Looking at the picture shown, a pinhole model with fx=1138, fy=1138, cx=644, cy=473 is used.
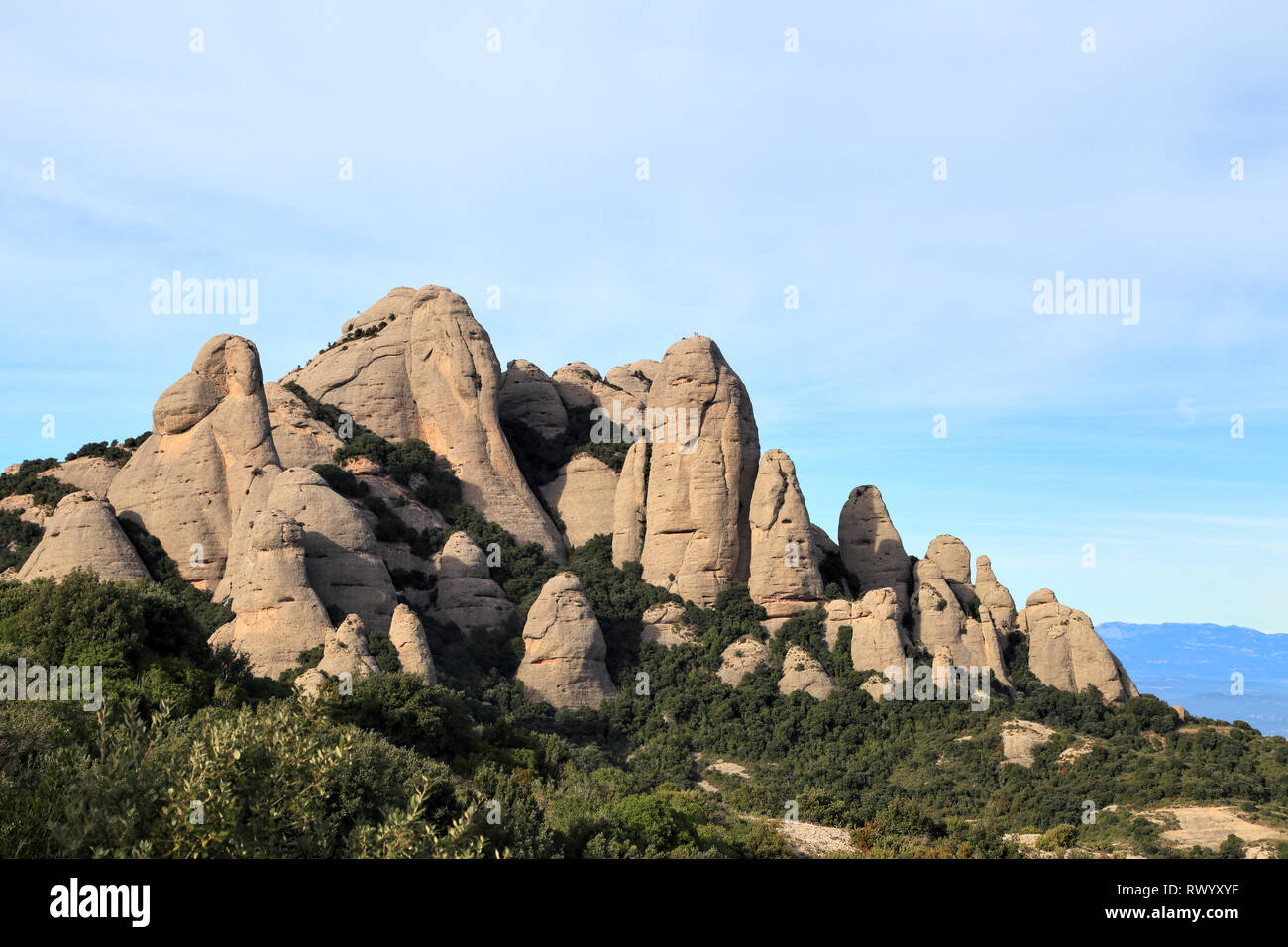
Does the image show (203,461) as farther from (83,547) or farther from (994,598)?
(994,598)

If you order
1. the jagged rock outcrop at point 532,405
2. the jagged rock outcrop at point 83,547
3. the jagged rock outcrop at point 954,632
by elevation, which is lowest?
the jagged rock outcrop at point 954,632

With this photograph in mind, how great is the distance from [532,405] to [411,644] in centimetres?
2617

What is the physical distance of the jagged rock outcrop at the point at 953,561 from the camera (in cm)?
5331

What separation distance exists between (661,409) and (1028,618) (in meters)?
19.3

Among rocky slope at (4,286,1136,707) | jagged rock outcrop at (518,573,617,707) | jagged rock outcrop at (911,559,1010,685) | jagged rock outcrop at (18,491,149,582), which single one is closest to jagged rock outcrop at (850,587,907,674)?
rocky slope at (4,286,1136,707)

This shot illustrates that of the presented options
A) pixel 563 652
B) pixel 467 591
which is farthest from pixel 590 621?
pixel 467 591

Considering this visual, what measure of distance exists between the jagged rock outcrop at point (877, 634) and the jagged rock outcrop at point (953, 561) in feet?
20.0

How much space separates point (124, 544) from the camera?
46719mm

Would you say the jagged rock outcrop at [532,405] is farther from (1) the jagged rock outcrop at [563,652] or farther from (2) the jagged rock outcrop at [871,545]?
(1) the jagged rock outcrop at [563,652]

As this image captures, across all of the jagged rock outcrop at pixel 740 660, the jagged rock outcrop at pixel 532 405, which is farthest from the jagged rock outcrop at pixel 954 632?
the jagged rock outcrop at pixel 532 405

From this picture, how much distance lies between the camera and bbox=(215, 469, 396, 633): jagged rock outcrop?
46.2 metres

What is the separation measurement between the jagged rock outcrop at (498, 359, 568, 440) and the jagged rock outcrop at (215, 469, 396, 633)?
63.3ft

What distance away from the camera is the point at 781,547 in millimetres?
50906

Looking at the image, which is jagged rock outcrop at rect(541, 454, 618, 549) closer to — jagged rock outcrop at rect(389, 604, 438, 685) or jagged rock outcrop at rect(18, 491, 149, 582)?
jagged rock outcrop at rect(389, 604, 438, 685)
